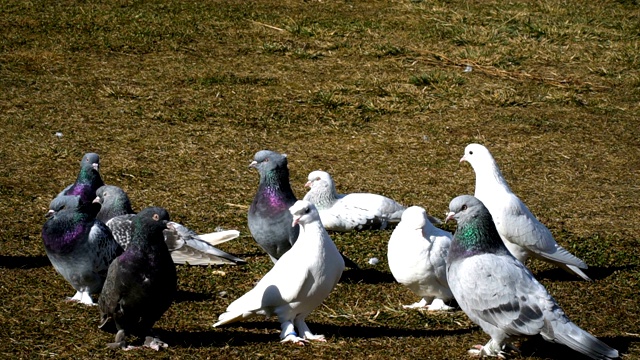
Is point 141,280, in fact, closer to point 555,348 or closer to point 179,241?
point 179,241

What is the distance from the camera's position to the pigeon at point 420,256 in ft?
18.2

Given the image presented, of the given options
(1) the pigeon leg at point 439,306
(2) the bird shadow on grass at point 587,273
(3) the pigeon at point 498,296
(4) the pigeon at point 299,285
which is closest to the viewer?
(3) the pigeon at point 498,296

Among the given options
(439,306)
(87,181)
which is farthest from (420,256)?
(87,181)

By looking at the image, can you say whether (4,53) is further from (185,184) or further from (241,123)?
(185,184)

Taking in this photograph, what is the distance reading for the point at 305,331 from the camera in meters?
5.24

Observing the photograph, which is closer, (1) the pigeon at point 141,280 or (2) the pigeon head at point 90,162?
(1) the pigeon at point 141,280

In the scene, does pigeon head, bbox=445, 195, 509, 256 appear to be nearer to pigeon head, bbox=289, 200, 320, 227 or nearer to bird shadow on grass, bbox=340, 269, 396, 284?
pigeon head, bbox=289, 200, 320, 227

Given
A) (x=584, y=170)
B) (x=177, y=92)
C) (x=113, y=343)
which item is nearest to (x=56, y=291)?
(x=113, y=343)

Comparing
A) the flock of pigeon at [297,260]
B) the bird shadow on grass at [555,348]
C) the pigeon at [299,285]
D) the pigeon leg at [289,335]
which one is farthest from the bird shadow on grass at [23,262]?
the bird shadow on grass at [555,348]

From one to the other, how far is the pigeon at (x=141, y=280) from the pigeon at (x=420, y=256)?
4.85 feet

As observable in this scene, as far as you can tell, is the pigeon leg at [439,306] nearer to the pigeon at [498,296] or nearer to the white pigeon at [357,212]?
the pigeon at [498,296]

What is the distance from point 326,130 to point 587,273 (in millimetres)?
3675

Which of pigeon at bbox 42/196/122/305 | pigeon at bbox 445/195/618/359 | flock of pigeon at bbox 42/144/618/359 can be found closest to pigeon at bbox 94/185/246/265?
flock of pigeon at bbox 42/144/618/359

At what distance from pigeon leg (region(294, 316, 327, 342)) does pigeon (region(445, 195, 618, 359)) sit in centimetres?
80
